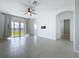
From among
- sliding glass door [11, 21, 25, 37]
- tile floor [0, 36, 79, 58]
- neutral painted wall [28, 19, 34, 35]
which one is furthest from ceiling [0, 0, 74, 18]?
neutral painted wall [28, 19, 34, 35]

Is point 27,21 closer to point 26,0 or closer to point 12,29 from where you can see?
point 12,29

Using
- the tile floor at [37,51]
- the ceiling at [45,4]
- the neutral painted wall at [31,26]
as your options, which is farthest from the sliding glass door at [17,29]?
the tile floor at [37,51]

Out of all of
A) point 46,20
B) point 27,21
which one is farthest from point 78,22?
point 27,21

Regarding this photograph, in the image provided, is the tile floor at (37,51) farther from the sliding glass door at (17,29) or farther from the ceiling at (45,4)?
the sliding glass door at (17,29)

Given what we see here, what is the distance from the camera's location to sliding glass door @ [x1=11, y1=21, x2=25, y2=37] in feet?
38.8

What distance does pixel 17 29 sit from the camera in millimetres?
12758

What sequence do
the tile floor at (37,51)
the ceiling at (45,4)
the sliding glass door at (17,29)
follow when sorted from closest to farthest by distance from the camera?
the tile floor at (37,51) → the ceiling at (45,4) → the sliding glass door at (17,29)

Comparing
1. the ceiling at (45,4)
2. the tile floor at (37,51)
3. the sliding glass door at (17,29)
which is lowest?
the tile floor at (37,51)

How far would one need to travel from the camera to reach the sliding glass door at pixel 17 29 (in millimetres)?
11837

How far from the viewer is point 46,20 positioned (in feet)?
35.2

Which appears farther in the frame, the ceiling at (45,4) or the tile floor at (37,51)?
the ceiling at (45,4)

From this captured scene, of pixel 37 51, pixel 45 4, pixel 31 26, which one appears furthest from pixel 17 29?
pixel 37 51

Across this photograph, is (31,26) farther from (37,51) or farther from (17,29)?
(37,51)

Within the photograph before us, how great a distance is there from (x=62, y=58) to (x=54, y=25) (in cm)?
586
